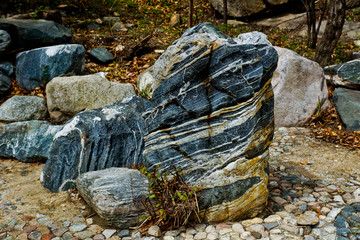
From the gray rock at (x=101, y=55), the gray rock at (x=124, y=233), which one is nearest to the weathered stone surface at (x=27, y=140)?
the gray rock at (x=124, y=233)

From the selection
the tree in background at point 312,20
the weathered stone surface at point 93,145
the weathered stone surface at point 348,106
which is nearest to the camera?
the weathered stone surface at point 93,145

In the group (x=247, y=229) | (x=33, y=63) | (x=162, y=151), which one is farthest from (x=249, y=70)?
(x=33, y=63)

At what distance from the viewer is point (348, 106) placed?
5887 mm

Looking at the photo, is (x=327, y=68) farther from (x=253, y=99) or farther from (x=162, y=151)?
(x=162, y=151)

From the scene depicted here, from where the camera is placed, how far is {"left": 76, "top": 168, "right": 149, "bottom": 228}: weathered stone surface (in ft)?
11.1

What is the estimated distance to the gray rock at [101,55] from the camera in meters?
7.98

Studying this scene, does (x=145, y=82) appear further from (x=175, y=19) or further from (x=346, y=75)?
(x=175, y=19)

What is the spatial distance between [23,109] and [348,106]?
5476 mm

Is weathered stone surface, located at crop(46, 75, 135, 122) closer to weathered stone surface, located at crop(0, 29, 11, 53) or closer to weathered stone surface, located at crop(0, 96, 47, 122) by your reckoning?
weathered stone surface, located at crop(0, 96, 47, 122)

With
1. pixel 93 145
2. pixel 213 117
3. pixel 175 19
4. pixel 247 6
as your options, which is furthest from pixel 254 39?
pixel 247 6

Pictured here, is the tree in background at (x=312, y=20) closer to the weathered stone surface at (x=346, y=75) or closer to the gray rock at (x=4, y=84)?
the weathered stone surface at (x=346, y=75)

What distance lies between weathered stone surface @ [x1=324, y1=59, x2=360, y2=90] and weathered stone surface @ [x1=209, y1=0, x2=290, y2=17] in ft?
14.8

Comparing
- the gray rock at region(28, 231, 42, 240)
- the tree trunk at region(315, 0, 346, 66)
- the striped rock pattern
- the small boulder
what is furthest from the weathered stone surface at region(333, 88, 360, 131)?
the small boulder

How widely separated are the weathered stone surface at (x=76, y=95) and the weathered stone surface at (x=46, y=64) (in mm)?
875
